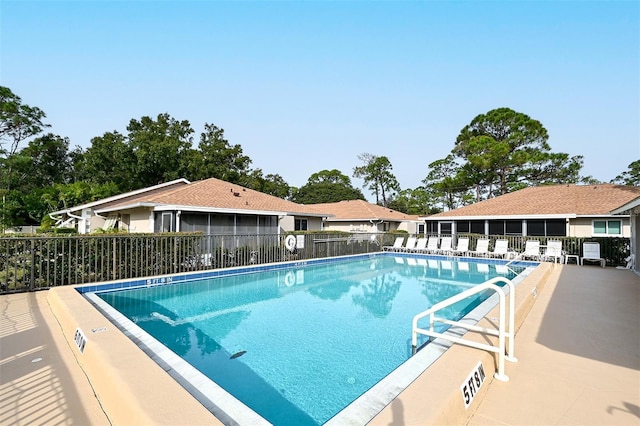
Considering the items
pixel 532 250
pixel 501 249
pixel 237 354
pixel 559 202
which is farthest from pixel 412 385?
pixel 559 202

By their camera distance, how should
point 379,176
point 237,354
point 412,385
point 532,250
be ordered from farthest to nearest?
Result: point 379,176, point 532,250, point 237,354, point 412,385

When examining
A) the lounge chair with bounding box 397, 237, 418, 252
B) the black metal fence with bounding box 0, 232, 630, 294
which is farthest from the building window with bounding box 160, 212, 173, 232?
the lounge chair with bounding box 397, 237, 418, 252

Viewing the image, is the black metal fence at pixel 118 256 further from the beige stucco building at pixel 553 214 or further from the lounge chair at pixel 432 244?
the beige stucco building at pixel 553 214

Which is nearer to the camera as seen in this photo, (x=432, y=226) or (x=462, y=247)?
(x=462, y=247)

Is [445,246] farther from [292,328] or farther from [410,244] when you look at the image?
[292,328]

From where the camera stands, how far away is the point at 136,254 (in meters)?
9.64

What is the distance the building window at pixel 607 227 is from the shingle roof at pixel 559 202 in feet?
2.43

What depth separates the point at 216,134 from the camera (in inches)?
1505

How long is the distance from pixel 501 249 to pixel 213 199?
15.0 metres

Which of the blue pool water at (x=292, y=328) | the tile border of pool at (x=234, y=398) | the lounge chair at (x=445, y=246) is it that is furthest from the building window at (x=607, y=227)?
the tile border of pool at (x=234, y=398)

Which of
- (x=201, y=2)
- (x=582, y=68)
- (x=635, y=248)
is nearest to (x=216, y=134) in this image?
(x=201, y=2)

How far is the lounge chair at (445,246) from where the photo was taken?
61.0 ft

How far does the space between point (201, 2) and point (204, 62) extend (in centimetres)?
344

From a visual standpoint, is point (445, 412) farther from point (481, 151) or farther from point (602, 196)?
point (481, 151)
